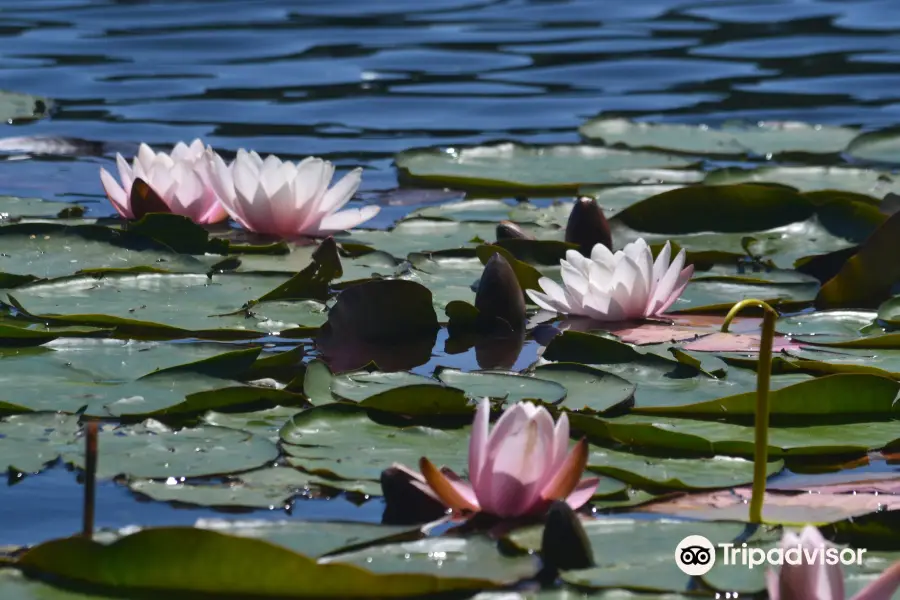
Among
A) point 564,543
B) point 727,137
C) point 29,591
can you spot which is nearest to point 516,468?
point 564,543

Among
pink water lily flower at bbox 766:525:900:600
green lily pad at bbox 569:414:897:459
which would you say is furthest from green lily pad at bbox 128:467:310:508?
pink water lily flower at bbox 766:525:900:600

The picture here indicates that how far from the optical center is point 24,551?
174 cm

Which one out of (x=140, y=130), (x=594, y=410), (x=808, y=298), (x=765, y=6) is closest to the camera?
(x=594, y=410)

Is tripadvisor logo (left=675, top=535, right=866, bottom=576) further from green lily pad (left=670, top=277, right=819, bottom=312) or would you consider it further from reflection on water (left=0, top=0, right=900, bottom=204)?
reflection on water (left=0, top=0, right=900, bottom=204)

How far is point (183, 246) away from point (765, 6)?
719cm

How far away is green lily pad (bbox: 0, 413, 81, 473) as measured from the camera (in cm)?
206

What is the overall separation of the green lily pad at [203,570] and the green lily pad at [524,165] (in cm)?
296

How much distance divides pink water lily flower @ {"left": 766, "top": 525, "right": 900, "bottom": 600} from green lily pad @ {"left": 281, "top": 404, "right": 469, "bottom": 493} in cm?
75

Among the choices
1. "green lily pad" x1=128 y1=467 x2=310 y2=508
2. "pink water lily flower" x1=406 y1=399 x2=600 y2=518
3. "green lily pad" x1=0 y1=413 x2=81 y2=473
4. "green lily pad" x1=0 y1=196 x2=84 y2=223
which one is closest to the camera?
"pink water lily flower" x1=406 y1=399 x2=600 y2=518

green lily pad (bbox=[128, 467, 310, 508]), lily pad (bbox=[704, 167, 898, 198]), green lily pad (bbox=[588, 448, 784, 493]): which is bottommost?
green lily pad (bbox=[128, 467, 310, 508])

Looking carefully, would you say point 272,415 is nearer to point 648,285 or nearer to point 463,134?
point 648,285

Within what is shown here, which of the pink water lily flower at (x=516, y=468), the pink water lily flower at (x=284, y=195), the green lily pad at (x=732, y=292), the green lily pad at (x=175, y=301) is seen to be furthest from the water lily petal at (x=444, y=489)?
the pink water lily flower at (x=284, y=195)

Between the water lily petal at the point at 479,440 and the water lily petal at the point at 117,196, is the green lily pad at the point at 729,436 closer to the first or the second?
the water lily petal at the point at 479,440

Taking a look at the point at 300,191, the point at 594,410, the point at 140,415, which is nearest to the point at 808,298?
the point at 594,410
